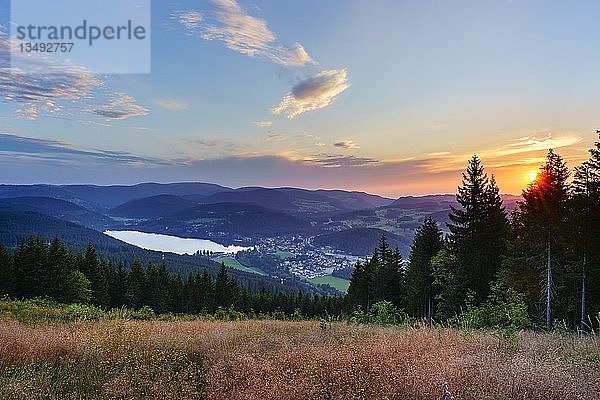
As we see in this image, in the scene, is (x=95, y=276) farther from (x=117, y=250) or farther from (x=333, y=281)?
(x=117, y=250)

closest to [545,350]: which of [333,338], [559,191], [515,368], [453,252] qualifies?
[515,368]

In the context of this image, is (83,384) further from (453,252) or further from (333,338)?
(453,252)

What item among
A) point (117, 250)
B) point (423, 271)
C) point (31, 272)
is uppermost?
point (423, 271)

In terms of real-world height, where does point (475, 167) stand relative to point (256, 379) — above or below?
above

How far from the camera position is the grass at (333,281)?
134 metres

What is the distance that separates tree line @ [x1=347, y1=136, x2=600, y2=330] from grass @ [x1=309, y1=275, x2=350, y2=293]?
3976 inches

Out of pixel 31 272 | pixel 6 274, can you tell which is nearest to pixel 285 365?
pixel 31 272

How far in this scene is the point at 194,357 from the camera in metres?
6.70

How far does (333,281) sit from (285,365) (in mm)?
143021

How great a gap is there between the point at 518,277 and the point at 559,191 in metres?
5.72

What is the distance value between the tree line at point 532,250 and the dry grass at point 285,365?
27.8 ft

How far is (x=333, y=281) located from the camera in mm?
144875

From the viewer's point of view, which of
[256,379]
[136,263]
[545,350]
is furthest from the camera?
[136,263]

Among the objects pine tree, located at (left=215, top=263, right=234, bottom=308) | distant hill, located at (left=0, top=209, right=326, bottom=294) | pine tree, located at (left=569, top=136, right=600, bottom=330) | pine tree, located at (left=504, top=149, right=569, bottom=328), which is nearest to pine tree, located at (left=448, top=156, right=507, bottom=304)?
pine tree, located at (left=504, top=149, right=569, bottom=328)
